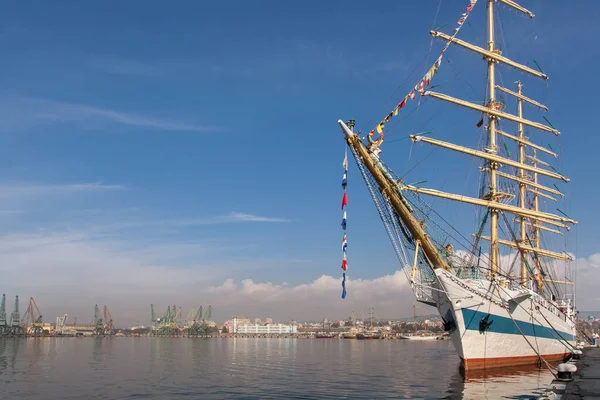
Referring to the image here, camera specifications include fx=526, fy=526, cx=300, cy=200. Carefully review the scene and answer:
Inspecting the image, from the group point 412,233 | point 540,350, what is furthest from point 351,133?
point 540,350

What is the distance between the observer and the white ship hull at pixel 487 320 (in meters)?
36.5

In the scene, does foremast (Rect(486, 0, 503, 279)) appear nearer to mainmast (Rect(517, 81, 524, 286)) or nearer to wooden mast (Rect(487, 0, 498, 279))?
wooden mast (Rect(487, 0, 498, 279))

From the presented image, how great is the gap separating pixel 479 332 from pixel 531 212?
1356 cm

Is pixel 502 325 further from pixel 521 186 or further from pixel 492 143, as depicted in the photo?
pixel 521 186

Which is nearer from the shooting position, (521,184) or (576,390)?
(576,390)

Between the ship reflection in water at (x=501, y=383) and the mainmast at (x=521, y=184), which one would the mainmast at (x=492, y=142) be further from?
the mainmast at (x=521, y=184)

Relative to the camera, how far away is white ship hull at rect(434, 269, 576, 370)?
36.5 meters

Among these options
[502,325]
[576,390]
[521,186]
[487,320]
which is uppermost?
[521,186]

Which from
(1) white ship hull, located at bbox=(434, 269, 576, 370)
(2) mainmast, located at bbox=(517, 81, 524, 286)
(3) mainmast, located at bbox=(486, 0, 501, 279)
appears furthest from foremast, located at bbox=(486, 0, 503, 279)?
(2) mainmast, located at bbox=(517, 81, 524, 286)

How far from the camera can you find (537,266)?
61.9 metres

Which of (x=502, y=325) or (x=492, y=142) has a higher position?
(x=492, y=142)

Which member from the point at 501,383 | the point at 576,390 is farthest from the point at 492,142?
the point at 576,390

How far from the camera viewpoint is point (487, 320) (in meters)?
37.1

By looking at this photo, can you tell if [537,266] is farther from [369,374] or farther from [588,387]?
[588,387]
